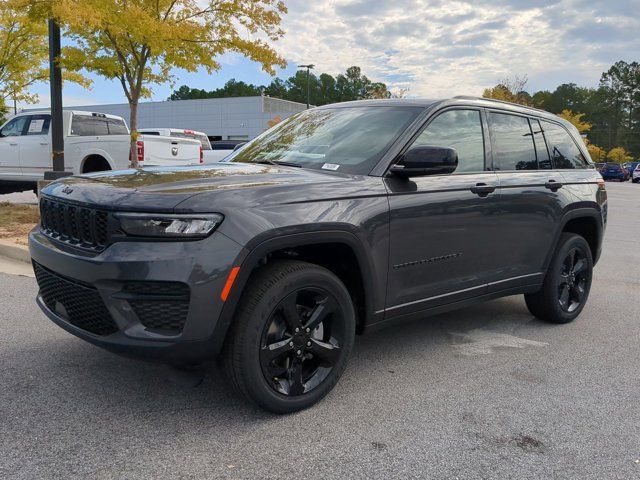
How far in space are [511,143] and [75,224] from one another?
3.26 m

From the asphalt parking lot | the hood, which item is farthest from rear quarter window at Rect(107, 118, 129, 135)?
the hood

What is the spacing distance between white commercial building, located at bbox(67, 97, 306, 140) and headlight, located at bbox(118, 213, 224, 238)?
60.8 m

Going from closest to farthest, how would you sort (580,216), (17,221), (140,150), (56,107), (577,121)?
(580,216) → (17,221) → (56,107) → (140,150) → (577,121)

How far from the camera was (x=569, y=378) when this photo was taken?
3.78 meters

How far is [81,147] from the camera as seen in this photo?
10758mm


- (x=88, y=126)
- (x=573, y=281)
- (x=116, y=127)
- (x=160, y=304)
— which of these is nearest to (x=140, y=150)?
(x=88, y=126)

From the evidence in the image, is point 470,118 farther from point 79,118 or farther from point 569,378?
point 79,118

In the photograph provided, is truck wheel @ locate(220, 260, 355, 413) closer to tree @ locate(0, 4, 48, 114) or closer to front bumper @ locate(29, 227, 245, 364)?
front bumper @ locate(29, 227, 245, 364)

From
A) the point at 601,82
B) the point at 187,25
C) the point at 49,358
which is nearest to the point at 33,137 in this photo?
the point at 187,25

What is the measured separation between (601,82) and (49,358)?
122363mm

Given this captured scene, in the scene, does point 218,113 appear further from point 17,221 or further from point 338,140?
point 338,140

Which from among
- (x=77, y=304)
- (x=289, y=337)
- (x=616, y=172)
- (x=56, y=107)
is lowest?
(x=289, y=337)

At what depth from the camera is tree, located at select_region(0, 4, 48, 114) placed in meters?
14.6

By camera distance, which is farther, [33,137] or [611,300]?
[33,137]
